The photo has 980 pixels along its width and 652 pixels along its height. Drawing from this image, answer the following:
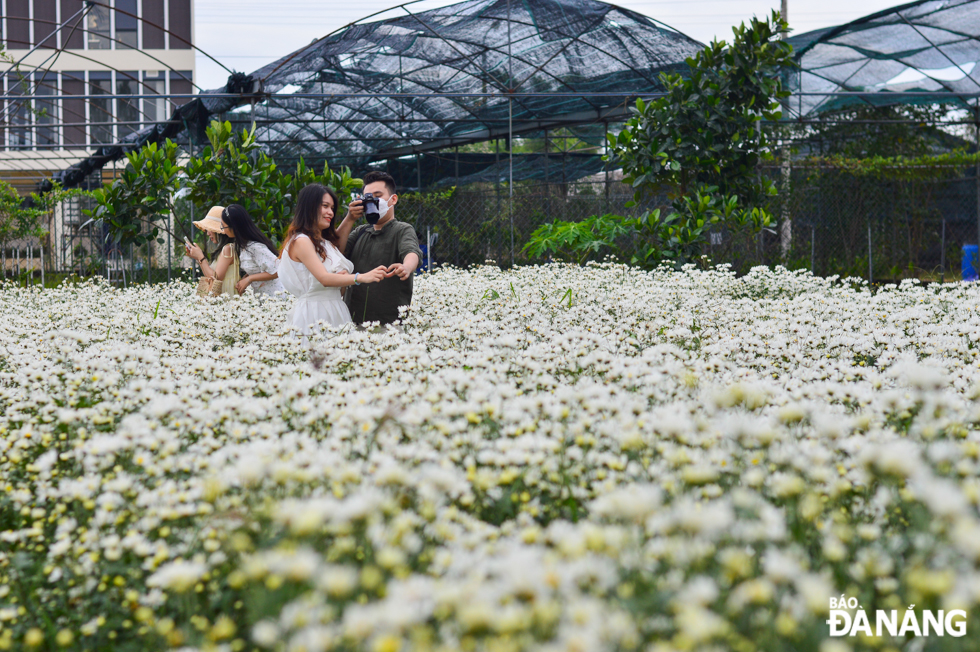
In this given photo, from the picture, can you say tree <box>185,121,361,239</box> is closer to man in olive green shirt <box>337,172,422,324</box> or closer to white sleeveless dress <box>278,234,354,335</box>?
man in olive green shirt <box>337,172,422,324</box>

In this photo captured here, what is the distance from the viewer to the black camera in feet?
15.5

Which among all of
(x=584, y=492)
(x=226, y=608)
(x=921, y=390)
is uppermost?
(x=921, y=390)

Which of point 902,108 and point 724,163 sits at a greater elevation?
point 902,108

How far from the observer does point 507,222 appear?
45.3 ft

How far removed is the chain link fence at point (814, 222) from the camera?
1224 cm

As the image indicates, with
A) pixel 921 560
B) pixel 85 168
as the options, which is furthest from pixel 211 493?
pixel 85 168

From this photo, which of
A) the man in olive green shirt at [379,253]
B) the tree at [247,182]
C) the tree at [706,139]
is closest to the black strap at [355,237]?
the man in olive green shirt at [379,253]

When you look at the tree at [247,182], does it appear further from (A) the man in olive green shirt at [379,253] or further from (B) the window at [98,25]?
(B) the window at [98,25]

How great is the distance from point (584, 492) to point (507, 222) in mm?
12320

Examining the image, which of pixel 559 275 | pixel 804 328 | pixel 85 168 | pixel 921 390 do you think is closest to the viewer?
pixel 921 390

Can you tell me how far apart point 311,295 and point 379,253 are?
24.3 inches

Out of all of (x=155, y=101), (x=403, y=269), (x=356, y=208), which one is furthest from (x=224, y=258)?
(x=155, y=101)

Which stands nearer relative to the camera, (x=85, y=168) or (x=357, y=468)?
(x=357, y=468)

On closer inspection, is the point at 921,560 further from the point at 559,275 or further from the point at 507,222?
the point at 507,222
